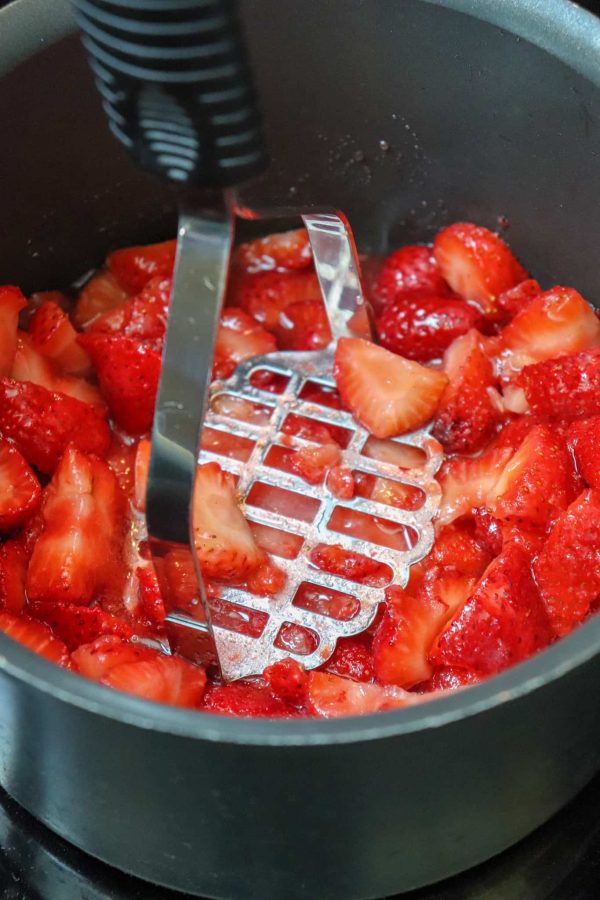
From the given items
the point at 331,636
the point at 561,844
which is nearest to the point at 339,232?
the point at 331,636

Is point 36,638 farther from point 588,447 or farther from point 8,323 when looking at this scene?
point 588,447

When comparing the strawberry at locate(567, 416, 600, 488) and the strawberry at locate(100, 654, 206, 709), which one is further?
the strawberry at locate(567, 416, 600, 488)

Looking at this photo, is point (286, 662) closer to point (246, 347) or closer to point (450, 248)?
point (246, 347)

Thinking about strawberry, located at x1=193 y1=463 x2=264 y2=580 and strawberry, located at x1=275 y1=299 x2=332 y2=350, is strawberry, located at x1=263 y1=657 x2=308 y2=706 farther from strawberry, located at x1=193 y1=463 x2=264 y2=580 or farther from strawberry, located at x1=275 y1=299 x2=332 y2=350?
strawberry, located at x1=275 y1=299 x2=332 y2=350

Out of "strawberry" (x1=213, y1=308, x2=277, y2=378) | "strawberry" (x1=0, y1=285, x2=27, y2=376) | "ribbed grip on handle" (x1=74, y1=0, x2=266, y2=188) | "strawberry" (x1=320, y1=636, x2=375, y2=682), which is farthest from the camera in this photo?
"strawberry" (x1=213, y1=308, x2=277, y2=378)

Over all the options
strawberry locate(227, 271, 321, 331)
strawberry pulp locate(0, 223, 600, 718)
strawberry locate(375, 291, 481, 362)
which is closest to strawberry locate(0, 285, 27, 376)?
strawberry pulp locate(0, 223, 600, 718)

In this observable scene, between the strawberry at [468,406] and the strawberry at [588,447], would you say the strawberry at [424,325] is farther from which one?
the strawberry at [588,447]
